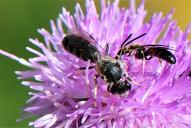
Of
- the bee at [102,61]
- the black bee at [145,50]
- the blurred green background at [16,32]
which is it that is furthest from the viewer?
the blurred green background at [16,32]

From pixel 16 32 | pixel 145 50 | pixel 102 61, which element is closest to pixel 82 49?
Answer: pixel 102 61

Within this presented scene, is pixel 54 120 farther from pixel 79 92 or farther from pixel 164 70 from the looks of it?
pixel 164 70

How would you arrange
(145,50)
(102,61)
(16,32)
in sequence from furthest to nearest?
1. (16,32)
2. (145,50)
3. (102,61)

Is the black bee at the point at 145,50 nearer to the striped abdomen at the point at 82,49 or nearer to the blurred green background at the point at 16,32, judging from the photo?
the striped abdomen at the point at 82,49

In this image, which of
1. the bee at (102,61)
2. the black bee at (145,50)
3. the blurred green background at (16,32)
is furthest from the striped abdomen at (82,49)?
the blurred green background at (16,32)

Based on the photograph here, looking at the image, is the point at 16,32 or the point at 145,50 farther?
the point at 16,32

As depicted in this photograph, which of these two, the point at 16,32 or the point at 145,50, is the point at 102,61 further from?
the point at 16,32

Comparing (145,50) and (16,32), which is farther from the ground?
(16,32)

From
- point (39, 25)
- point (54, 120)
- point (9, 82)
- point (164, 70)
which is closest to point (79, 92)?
point (54, 120)
